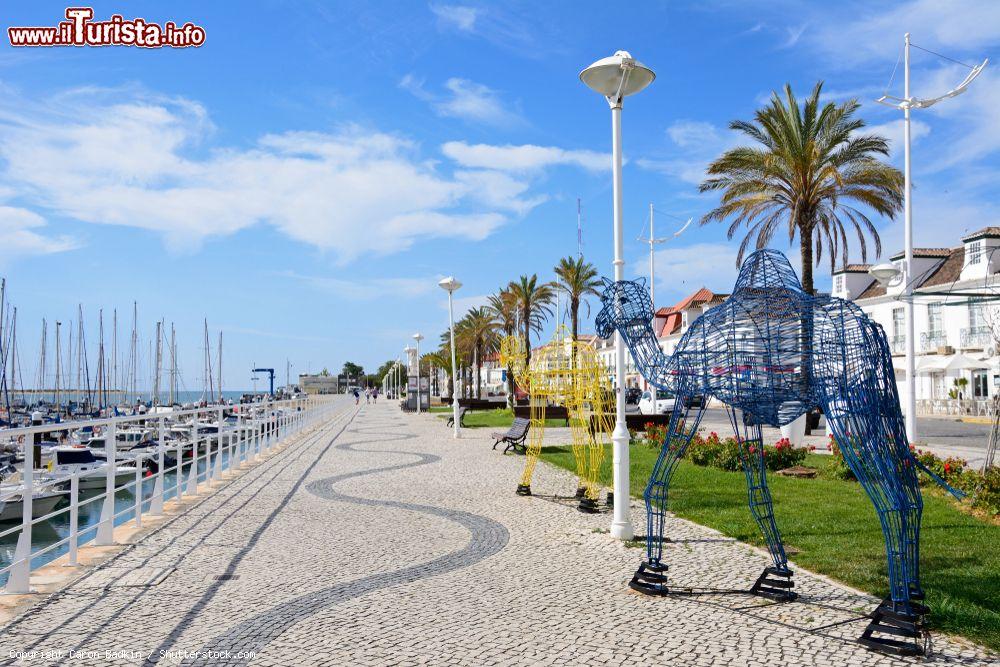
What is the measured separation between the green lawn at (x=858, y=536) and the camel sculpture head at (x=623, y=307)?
9.00 ft

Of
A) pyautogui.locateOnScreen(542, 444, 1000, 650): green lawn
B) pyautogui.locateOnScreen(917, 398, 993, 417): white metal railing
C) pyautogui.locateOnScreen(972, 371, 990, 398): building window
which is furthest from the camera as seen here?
pyautogui.locateOnScreen(972, 371, 990, 398): building window

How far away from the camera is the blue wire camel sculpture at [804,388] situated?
15.8ft

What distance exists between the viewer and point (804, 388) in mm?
5176

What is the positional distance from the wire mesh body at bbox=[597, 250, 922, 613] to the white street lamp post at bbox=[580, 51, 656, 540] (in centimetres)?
187

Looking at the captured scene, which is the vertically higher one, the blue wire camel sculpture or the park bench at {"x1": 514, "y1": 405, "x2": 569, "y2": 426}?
the blue wire camel sculpture

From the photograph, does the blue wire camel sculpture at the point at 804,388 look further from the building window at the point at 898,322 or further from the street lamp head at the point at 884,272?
the building window at the point at 898,322

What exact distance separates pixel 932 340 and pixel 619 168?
35371 millimetres

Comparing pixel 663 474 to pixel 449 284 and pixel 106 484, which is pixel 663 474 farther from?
pixel 449 284

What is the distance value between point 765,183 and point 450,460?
1066 cm

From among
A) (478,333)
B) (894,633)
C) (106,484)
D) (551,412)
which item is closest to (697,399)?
→ (894,633)

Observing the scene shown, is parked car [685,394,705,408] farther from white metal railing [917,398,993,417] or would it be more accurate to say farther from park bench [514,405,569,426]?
white metal railing [917,398,993,417]

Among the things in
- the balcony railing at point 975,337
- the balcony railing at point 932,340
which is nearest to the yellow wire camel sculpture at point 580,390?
the balcony railing at point 975,337

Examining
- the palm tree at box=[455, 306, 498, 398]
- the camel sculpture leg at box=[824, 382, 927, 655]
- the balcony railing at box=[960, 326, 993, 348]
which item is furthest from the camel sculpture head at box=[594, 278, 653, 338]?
the palm tree at box=[455, 306, 498, 398]

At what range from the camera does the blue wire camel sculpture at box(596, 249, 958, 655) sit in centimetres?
481
